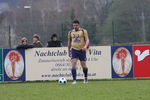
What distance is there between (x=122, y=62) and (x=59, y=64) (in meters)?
2.11

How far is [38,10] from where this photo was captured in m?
58.2

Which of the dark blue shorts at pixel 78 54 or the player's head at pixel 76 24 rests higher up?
the player's head at pixel 76 24

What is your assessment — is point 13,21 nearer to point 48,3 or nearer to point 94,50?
point 48,3

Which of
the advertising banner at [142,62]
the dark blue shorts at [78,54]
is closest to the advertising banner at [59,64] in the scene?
the advertising banner at [142,62]

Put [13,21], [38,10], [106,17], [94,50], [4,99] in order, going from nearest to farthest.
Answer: [4,99]
[94,50]
[106,17]
[13,21]
[38,10]

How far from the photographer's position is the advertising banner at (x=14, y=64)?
61.5 feet

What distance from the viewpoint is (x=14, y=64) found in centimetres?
1880

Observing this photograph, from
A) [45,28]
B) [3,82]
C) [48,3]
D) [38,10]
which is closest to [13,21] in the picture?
[38,10]

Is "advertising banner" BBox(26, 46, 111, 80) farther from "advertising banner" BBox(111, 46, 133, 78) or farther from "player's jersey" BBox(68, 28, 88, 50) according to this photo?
"player's jersey" BBox(68, 28, 88, 50)

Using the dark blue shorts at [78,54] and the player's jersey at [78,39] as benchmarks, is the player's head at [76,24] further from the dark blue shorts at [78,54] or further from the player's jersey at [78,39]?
the dark blue shorts at [78,54]

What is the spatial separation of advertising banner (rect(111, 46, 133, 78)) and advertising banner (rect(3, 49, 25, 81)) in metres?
3.07

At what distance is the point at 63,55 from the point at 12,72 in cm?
181

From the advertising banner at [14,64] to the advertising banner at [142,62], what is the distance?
12.5 ft

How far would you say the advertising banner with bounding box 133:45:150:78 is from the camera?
61.0 feet
